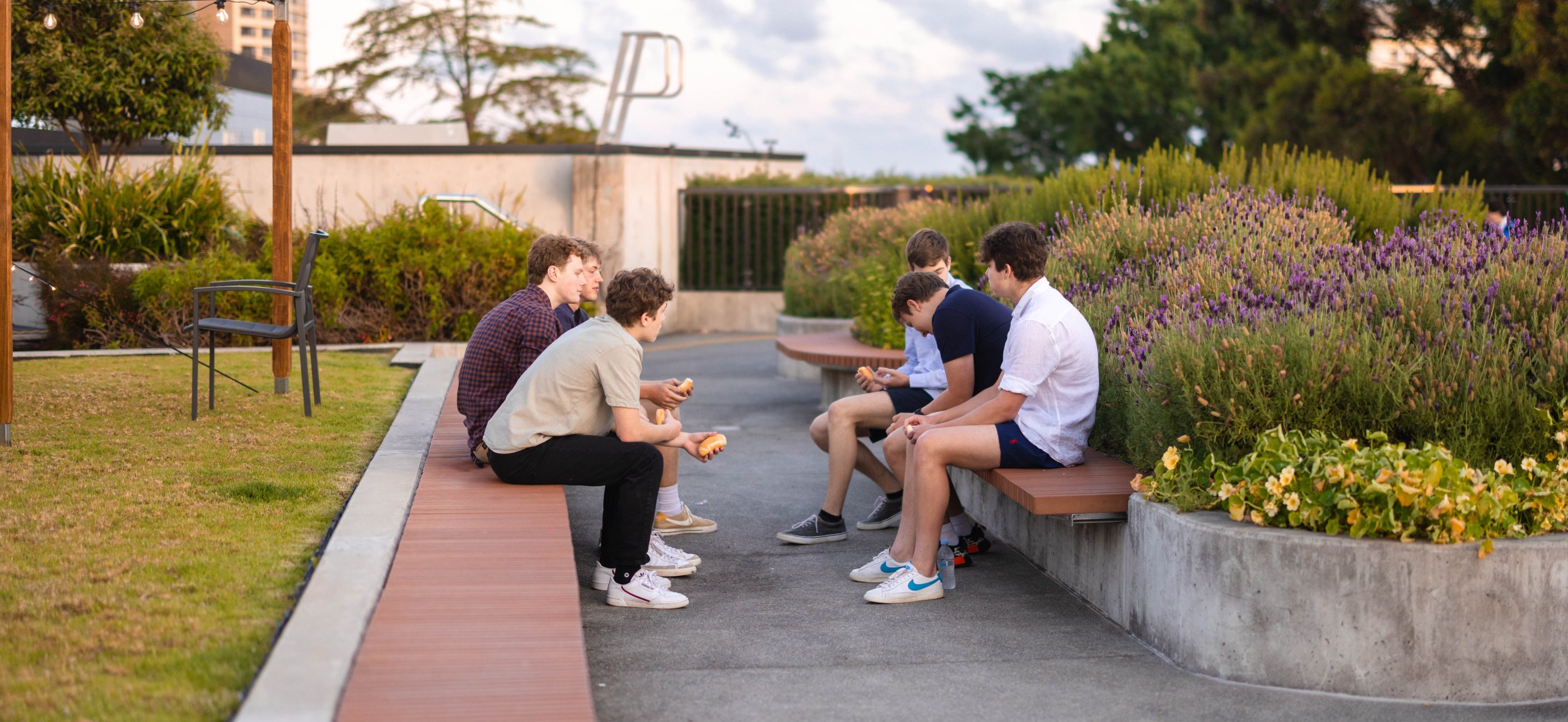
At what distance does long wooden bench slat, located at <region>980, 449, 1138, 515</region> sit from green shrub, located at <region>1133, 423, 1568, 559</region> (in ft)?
1.18

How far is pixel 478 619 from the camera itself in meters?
3.70

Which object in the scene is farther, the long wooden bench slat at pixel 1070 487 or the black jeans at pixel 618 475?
the black jeans at pixel 618 475

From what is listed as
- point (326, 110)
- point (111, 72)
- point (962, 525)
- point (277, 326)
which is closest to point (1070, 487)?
point (962, 525)

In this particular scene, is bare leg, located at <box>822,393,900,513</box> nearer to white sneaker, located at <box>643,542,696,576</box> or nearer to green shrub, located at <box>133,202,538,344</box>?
white sneaker, located at <box>643,542,696,576</box>

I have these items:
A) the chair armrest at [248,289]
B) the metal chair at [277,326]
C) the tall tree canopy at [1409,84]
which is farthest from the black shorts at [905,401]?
the tall tree canopy at [1409,84]

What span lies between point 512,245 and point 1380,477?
34.4 feet

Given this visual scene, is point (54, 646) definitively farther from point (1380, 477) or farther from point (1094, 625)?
point (1380, 477)

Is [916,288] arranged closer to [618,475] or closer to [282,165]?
[618,475]

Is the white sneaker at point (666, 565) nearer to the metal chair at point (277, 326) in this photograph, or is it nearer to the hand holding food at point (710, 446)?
the hand holding food at point (710, 446)

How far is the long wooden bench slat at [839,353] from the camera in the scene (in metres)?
9.23

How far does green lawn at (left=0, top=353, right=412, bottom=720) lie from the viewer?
3418mm

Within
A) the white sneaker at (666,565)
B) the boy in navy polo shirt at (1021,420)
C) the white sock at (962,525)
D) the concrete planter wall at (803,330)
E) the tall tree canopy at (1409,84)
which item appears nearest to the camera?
the boy in navy polo shirt at (1021,420)

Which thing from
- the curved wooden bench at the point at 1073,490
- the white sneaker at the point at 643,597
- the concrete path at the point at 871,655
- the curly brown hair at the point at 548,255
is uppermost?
the curly brown hair at the point at 548,255

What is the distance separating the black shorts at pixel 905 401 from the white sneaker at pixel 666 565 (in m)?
1.27
